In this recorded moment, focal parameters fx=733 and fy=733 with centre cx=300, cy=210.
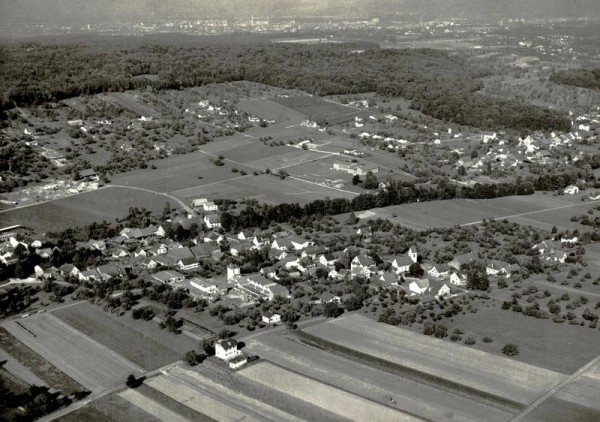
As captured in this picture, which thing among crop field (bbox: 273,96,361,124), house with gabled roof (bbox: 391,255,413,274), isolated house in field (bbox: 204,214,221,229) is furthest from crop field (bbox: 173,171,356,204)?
crop field (bbox: 273,96,361,124)

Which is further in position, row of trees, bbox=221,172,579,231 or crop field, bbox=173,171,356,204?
crop field, bbox=173,171,356,204

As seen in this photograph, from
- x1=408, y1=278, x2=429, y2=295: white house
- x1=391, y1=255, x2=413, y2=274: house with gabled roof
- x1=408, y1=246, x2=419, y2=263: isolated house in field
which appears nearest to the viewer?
x1=408, y1=278, x2=429, y2=295: white house

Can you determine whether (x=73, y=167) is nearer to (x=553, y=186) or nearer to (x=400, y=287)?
(x=400, y=287)

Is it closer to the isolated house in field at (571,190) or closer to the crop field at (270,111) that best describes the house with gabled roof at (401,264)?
the isolated house in field at (571,190)

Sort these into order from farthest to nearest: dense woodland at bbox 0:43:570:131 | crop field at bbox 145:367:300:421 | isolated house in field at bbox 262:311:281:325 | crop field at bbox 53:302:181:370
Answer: dense woodland at bbox 0:43:570:131, isolated house in field at bbox 262:311:281:325, crop field at bbox 53:302:181:370, crop field at bbox 145:367:300:421

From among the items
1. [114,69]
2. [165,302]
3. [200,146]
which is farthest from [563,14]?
[165,302]

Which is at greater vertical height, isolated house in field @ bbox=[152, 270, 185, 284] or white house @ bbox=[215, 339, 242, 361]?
white house @ bbox=[215, 339, 242, 361]

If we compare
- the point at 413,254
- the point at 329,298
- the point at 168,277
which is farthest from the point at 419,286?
the point at 168,277

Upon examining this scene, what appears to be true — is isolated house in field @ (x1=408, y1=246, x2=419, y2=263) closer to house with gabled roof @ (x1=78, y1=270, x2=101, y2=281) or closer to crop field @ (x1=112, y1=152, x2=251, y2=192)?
house with gabled roof @ (x1=78, y1=270, x2=101, y2=281)
